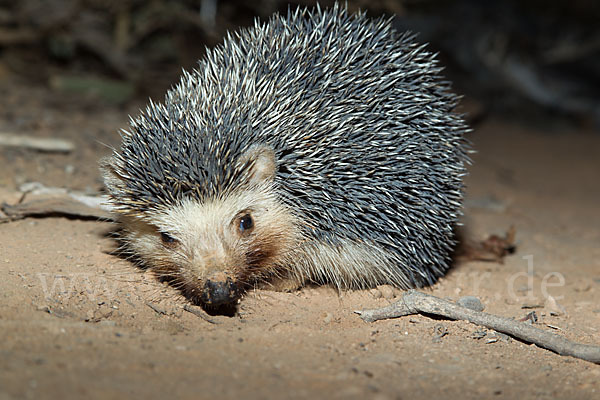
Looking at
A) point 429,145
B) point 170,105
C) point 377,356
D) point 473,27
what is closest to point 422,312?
point 377,356

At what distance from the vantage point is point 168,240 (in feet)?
15.7

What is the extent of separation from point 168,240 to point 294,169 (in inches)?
47.7

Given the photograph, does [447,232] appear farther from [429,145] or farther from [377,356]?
[377,356]

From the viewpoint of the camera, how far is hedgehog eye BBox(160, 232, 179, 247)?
187 inches

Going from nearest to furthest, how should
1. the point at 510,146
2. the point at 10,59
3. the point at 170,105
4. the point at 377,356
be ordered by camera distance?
the point at 377,356 → the point at 170,105 → the point at 10,59 → the point at 510,146

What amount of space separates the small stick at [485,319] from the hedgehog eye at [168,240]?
166 cm

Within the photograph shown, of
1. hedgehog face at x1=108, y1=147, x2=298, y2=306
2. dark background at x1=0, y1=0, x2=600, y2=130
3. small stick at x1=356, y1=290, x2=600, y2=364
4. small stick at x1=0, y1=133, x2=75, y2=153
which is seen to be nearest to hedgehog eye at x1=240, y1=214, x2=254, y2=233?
hedgehog face at x1=108, y1=147, x2=298, y2=306

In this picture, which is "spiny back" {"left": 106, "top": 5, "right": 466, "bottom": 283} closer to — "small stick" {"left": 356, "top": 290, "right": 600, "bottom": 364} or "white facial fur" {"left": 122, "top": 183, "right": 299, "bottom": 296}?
"white facial fur" {"left": 122, "top": 183, "right": 299, "bottom": 296}

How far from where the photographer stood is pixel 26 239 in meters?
5.23

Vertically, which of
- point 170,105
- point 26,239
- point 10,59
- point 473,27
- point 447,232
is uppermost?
point 10,59

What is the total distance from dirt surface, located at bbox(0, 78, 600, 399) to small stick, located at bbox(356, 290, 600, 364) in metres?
0.07

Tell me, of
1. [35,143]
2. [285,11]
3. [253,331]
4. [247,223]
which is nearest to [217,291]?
[253,331]

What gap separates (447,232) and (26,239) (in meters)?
3.91

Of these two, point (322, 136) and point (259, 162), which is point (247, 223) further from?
point (322, 136)
